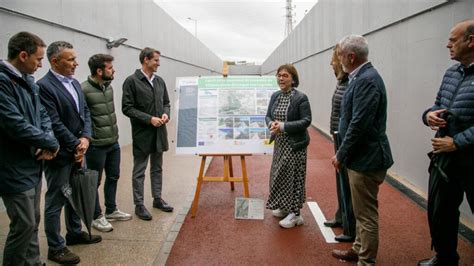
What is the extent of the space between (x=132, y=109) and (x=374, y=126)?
2.68 metres

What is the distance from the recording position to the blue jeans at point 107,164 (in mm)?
3951

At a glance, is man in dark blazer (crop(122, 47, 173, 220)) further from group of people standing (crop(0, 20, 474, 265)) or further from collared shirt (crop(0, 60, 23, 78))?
collared shirt (crop(0, 60, 23, 78))

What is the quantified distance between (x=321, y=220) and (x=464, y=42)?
2.51 m

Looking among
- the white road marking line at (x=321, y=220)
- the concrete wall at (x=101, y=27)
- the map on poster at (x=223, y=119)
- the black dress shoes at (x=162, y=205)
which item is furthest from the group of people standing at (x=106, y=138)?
the concrete wall at (x=101, y=27)

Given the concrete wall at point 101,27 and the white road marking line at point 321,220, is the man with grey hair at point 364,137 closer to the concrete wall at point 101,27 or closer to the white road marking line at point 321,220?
the white road marking line at point 321,220

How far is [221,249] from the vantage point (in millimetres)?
3682

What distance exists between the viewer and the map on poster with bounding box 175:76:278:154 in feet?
15.2

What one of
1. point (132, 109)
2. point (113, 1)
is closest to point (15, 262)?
point (132, 109)

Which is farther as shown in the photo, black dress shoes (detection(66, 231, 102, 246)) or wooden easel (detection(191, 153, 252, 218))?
wooden easel (detection(191, 153, 252, 218))

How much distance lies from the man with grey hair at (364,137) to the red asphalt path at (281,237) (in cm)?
61

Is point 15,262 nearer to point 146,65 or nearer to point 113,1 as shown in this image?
point 146,65

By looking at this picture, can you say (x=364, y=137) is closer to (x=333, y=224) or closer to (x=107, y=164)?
(x=333, y=224)

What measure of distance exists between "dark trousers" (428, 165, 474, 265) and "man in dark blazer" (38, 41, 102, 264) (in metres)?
3.03

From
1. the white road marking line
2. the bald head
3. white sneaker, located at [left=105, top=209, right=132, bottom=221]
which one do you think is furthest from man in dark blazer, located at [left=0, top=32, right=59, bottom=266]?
the bald head
